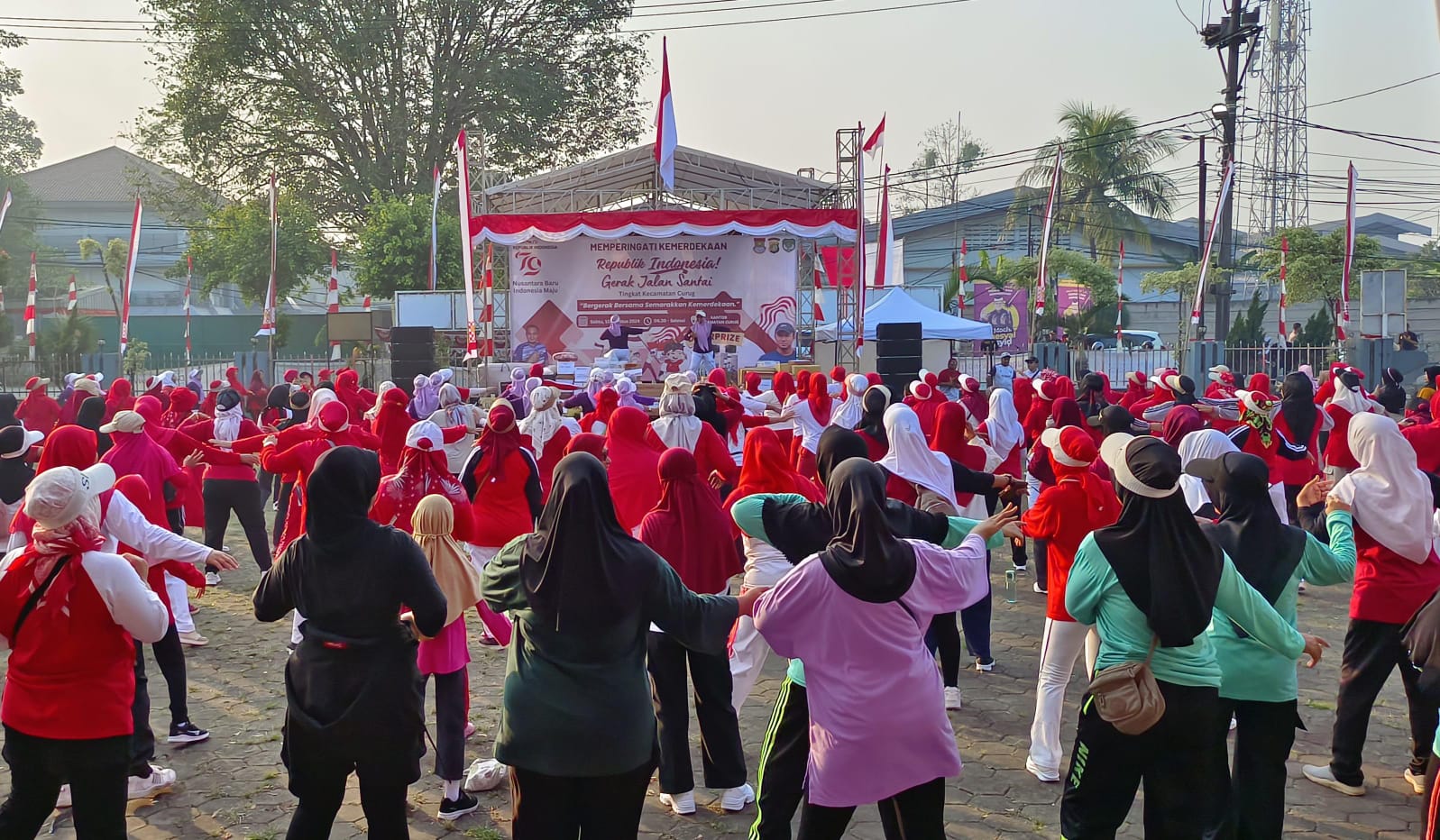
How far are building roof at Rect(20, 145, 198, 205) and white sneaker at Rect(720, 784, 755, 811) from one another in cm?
6480

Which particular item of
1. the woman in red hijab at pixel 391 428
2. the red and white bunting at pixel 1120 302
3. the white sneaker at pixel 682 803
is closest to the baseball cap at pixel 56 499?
the white sneaker at pixel 682 803

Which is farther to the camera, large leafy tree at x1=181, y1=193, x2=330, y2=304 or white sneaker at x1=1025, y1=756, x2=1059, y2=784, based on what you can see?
large leafy tree at x1=181, y1=193, x2=330, y2=304

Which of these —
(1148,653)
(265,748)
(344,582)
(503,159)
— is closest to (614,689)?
(344,582)

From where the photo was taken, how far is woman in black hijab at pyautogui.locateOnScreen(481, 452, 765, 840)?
304 cm

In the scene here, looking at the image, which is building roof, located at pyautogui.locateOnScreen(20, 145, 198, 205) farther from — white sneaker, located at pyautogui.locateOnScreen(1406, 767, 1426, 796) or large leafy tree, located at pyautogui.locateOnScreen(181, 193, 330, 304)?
white sneaker, located at pyautogui.locateOnScreen(1406, 767, 1426, 796)

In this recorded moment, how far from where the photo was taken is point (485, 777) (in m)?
4.94

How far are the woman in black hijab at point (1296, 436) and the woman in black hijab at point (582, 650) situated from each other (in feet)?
20.3

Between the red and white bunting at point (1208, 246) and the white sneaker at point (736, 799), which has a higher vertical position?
the red and white bunting at point (1208, 246)

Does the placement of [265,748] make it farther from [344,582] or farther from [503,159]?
[503,159]

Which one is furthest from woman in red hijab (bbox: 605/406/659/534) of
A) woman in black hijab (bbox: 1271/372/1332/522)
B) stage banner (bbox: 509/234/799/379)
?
stage banner (bbox: 509/234/799/379)

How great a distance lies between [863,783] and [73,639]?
238cm

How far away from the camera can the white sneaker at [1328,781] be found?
15.9 ft

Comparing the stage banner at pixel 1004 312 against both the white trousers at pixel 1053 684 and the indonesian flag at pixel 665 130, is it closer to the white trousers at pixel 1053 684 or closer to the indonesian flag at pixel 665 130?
the indonesian flag at pixel 665 130

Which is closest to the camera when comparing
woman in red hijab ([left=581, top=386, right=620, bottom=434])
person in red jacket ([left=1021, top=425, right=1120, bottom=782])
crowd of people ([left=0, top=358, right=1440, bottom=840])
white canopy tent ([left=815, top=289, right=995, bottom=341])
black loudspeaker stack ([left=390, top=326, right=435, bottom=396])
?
crowd of people ([left=0, top=358, right=1440, bottom=840])
